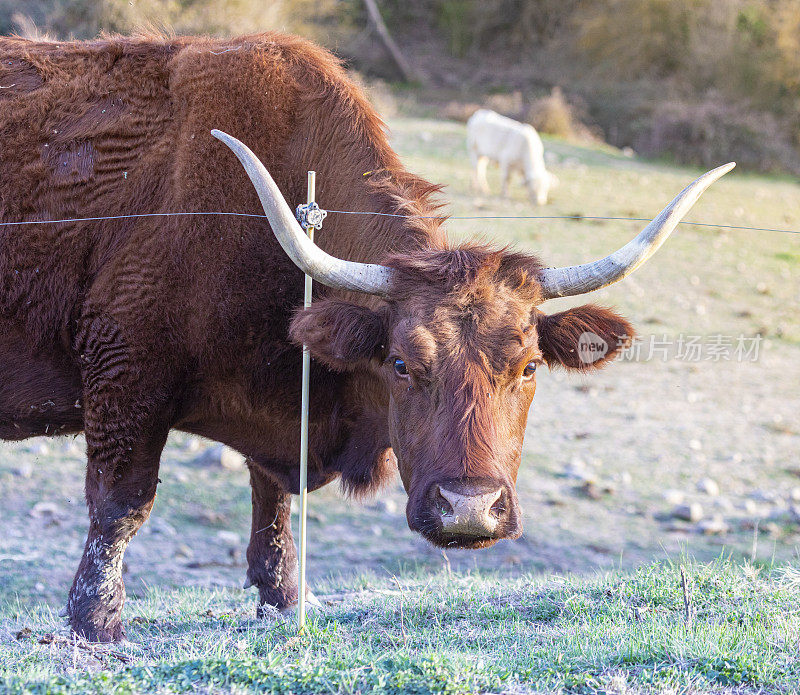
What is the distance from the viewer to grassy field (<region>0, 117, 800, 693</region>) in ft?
11.9

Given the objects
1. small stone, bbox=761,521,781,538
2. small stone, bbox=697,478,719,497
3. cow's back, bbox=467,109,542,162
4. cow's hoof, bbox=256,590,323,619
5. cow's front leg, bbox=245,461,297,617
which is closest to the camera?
cow's hoof, bbox=256,590,323,619

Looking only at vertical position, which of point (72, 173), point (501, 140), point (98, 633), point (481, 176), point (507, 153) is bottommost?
point (98, 633)

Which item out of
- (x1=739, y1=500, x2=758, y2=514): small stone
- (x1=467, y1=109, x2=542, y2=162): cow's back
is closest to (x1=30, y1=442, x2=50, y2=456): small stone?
(x1=739, y1=500, x2=758, y2=514): small stone

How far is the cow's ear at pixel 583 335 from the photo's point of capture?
4.45 m

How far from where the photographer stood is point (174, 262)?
187 inches

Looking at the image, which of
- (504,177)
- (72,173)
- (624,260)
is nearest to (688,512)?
(624,260)

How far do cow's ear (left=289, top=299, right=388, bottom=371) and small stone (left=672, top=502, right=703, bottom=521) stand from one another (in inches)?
204

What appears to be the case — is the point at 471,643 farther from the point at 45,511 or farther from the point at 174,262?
the point at 45,511

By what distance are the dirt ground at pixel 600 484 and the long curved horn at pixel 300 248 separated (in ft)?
2.26

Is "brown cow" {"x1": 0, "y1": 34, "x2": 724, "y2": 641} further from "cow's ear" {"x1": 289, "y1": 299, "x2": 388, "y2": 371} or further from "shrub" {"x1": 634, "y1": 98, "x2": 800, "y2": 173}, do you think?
"shrub" {"x1": 634, "y1": 98, "x2": 800, "y2": 173}

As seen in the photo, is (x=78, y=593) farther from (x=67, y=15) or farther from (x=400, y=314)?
(x=67, y=15)

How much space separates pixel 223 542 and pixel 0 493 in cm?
208

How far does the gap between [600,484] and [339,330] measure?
5529 millimetres

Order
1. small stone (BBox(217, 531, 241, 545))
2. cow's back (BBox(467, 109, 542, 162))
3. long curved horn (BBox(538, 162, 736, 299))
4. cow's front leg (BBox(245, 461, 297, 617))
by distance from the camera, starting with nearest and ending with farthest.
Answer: long curved horn (BBox(538, 162, 736, 299))
cow's front leg (BBox(245, 461, 297, 617))
small stone (BBox(217, 531, 241, 545))
cow's back (BBox(467, 109, 542, 162))
